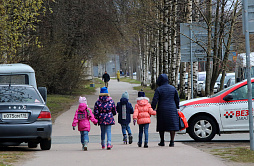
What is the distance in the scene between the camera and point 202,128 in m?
13.4

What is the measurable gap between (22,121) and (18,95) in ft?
2.91

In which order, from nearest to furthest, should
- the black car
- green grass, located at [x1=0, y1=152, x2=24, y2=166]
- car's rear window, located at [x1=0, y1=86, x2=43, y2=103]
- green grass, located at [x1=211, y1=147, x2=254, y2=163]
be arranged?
green grass, located at [x1=0, y1=152, x2=24, y2=166] < green grass, located at [x1=211, y1=147, x2=254, y2=163] < the black car < car's rear window, located at [x1=0, y1=86, x2=43, y2=103]

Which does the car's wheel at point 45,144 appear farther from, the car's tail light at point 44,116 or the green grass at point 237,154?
the green grass at point 237,154

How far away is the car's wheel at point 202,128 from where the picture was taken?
1329cm

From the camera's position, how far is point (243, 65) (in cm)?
2922

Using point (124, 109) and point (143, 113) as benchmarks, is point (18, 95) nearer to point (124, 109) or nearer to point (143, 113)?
point (124, 109)

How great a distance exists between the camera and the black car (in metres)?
10.8

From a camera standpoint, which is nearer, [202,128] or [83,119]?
[83,119]

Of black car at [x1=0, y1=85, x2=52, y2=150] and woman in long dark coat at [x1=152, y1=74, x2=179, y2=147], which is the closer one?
black car at [x1=0, y1=85, x2=52, y2=150]

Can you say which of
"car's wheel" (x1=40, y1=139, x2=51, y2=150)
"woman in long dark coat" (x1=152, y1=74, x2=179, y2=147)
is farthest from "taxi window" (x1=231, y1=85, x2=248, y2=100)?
"car's wheel" (x1=40, y1=139, x2=51, y2=150)

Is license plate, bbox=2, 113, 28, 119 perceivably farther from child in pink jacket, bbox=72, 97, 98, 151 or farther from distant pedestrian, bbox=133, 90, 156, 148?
distant pedestrian, bbox=133, 90, 156, 148

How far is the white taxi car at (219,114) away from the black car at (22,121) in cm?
Result: 375

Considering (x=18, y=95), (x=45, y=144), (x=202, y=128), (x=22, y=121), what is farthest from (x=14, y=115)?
(x=202, y=128)

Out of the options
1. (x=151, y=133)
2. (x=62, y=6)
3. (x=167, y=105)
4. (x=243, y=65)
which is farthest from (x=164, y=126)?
(x=62, y=6)
